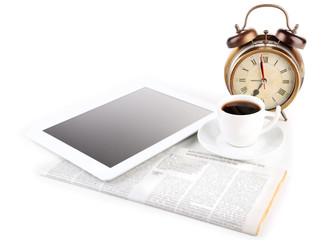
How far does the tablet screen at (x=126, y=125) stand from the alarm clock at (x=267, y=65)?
207 mm

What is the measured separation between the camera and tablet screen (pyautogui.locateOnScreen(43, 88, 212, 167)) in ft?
6.13

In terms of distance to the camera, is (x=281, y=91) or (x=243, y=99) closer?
(x=243, y=99)

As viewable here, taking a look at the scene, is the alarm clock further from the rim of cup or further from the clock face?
the rim of cup

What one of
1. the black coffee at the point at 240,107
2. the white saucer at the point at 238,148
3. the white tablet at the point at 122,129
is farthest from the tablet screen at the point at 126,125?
the black coffee at the point at 240,107

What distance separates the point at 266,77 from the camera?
2.04 metres

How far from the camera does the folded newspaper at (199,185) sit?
1535mm

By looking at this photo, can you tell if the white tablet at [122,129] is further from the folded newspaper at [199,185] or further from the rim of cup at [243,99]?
the rim of cup at [243,99]

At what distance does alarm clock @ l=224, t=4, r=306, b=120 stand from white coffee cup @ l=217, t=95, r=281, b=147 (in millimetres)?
207

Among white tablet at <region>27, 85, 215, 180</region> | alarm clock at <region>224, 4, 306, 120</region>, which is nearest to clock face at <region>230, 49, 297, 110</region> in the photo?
alarm clock at <region>224, 4, 306, 120</region>

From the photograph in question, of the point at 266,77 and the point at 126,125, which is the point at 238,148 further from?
the point at 126,125

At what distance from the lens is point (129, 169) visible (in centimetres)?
175

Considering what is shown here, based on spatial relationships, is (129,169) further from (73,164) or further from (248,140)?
(248,140)

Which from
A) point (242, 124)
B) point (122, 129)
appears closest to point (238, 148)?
point (242, 124)

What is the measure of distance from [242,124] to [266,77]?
0.36 meters
